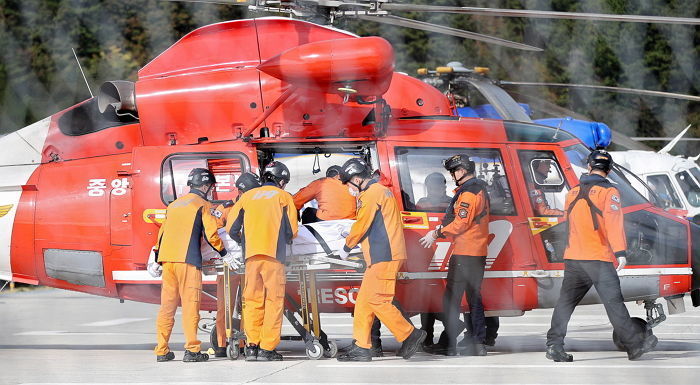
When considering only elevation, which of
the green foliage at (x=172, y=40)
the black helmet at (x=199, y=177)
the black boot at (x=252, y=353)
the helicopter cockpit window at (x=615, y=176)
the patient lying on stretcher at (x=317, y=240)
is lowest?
the black boot at (x=252, y=353)

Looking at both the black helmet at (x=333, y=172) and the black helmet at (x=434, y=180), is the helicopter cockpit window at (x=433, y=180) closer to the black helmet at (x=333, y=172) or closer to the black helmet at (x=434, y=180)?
the black helmet at (x=434, y=180)

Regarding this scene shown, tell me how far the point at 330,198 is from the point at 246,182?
33.4 inches

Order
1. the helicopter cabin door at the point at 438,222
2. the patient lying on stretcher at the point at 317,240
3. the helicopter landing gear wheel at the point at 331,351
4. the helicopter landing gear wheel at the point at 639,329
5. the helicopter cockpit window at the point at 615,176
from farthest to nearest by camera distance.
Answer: the helicopter cockpit window at the point at 615,176
the helicopter cabin door at the point at 438,222
the helicopter landing gear wheel at the point at 331,351
the helicopter landing gear wheel at the point at 639,329
the patient lying on stretcher at the point at 317,240

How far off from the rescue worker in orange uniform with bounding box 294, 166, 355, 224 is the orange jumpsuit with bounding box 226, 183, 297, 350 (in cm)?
59

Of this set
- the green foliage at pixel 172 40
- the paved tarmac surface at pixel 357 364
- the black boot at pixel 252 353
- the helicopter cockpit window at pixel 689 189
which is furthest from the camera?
the helicopter cockpit window at pixel 689 189

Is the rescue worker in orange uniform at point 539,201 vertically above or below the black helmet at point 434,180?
below

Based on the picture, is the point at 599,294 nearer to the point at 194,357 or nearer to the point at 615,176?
the point at 615,176

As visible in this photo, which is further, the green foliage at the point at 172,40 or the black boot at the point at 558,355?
the black boot at the point at 558,355

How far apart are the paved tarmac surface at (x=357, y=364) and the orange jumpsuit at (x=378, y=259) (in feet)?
1.08

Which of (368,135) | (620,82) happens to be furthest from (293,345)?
(620,82)

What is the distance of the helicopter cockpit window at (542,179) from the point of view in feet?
29.4

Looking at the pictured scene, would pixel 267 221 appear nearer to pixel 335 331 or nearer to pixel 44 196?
pixel 44 196

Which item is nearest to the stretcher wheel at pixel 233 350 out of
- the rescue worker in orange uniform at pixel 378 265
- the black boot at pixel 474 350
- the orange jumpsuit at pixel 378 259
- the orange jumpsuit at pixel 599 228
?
the rescue worker in orange uniform at pixel 378 265

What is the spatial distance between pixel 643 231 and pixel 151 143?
4520 millimetres
